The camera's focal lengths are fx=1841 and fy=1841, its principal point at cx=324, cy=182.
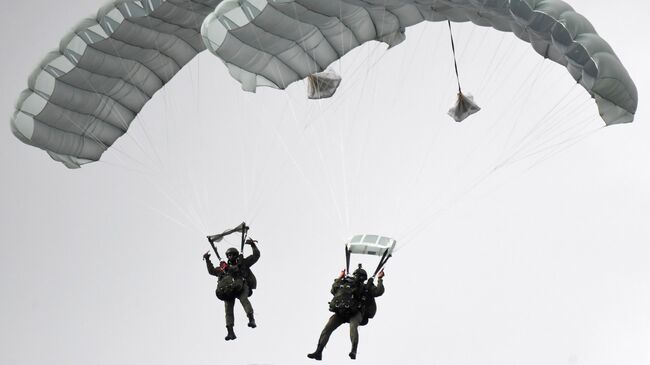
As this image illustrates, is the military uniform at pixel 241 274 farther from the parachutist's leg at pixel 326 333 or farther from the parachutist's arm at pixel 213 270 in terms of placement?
the parachutist's leg at pixel 326 333

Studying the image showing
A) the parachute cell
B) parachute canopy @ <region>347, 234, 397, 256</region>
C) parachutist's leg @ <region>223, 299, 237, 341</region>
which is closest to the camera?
parachute canopy @ <region>347, 234, 397, 256</region>

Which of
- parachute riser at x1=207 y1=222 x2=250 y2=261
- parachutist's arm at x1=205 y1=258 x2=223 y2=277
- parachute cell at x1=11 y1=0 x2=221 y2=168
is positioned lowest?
parachutist's arm at x1=205 y1=258 x2=223 y2=277

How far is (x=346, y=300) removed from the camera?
91.8 feet

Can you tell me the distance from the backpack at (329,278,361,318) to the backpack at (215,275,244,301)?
1.94m

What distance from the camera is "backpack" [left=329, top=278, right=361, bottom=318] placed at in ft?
91.8

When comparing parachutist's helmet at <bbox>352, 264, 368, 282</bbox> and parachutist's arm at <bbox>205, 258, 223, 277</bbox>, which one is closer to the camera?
parachutist's helmet at <bbox>352, 264, 368, 282</bbox>

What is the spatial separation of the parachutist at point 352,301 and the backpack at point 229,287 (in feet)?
6.25

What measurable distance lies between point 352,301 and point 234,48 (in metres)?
4.63

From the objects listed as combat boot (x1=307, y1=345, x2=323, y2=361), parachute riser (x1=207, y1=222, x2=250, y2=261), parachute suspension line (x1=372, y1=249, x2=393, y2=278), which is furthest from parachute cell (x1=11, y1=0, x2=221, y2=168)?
combat boot (x1=307, y1=345, x2=323, y2=361)

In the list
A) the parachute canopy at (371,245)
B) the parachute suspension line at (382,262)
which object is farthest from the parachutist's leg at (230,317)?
the parachute suspension line at (382,262)

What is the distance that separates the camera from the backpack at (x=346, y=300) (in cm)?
2798

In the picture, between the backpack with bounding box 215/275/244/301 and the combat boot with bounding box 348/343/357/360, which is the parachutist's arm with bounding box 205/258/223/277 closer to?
the backpack with bounding box 215/275/244/301

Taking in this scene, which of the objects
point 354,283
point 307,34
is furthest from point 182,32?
point 354,283

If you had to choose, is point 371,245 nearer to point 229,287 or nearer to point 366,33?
point 229,287
